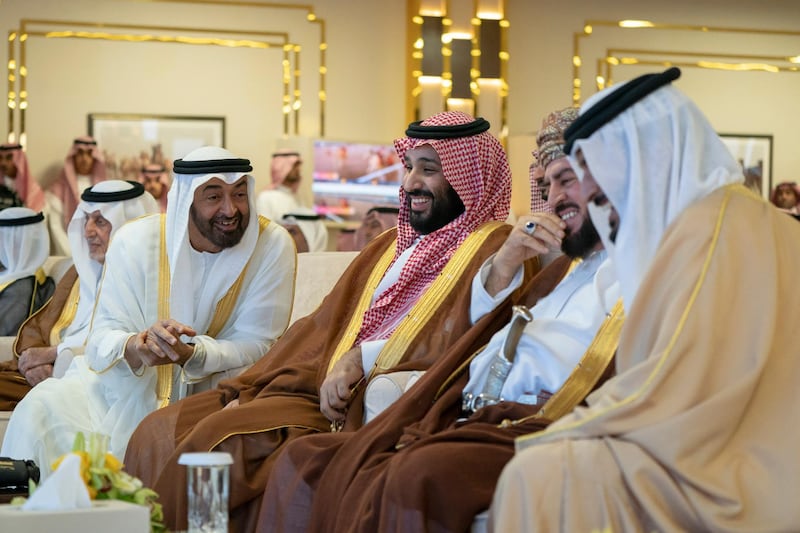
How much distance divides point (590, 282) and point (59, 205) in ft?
30.4

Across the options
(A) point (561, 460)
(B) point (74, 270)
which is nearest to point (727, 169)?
(A) point (561, 460)

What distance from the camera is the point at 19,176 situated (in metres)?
11.9

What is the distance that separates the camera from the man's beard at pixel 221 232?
4.95m

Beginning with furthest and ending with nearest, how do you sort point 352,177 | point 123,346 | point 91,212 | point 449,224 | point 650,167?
point 352,177
point 91,212
point 123,346
point 449,224
point 650,167

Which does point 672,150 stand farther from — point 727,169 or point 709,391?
point 709,391

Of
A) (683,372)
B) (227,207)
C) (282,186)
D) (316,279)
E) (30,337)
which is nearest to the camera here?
(683,372)

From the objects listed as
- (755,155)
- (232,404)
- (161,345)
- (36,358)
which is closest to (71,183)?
(36,358)

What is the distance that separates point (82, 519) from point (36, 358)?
3.65 meters

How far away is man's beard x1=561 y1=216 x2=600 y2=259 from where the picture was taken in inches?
138

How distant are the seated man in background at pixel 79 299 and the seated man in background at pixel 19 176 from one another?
5453 mm

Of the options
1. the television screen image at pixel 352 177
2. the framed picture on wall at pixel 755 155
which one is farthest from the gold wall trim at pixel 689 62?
the television screen image at pixel 352 177

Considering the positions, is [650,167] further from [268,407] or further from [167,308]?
[167,308]

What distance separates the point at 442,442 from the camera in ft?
10.3

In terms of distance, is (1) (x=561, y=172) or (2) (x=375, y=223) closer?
(1) (x=561, y=172)
